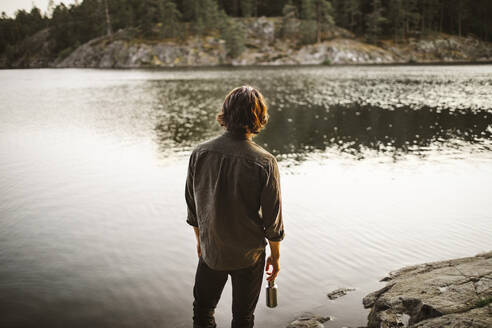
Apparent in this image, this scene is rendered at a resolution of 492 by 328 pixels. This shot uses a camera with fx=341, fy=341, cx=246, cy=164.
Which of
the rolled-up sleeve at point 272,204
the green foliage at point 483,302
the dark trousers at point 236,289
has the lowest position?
the green foliage at point 483,302

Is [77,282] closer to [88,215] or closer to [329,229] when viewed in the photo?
[88,215]

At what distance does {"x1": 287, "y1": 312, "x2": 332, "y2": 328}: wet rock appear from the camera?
13.8 ft

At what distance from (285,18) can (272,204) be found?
313 ft

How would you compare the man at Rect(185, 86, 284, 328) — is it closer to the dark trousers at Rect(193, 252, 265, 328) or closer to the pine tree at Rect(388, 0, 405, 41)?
the dark trousers at Rect(193, 252, 265, 328)

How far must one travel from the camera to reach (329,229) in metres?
7.31

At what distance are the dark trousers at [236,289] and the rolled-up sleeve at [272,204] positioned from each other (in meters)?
0.30

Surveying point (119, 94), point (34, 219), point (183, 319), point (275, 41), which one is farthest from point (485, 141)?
point (275, 41)

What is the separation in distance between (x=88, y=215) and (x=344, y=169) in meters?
8.06

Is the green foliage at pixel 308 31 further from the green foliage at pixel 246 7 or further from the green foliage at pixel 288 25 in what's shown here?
the green foliage at pixel 246 7

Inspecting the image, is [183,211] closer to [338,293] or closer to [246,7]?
[338,293]

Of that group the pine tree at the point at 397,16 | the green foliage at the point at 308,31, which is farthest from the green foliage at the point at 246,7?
the pine tree at the point at 397,16

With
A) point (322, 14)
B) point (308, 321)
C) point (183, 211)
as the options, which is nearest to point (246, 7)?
point (322, 14)

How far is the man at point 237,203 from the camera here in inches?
105

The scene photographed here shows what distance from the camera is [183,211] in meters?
8.23
